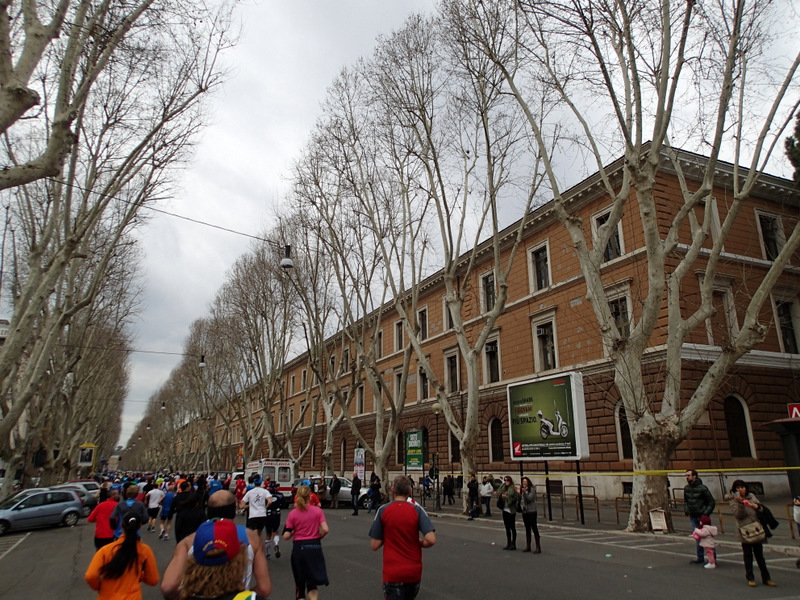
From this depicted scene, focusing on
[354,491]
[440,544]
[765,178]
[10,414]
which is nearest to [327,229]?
[354,491]

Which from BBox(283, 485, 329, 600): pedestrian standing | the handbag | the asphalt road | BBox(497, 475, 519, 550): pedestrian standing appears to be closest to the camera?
BBox(283, 485, 329, 600): pedestrian standing

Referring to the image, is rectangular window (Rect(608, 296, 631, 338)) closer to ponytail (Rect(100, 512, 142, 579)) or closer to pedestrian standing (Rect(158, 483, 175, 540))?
pedestrian standing (Rect(158, 483, 175, 540))

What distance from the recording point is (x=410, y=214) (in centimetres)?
2147

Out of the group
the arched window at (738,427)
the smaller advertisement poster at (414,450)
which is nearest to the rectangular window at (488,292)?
the smaller advertisement poster at (414,450)

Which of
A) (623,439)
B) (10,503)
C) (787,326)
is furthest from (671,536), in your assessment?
(10,503)

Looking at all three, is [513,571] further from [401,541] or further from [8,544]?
[8,544]

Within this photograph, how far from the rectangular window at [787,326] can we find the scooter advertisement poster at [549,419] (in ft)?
38.2

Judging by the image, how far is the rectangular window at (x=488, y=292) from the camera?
99.5 ft

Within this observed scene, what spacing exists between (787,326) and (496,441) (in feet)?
44.9

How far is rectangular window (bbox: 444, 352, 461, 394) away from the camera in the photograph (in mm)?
32031

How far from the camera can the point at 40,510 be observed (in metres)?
19.0

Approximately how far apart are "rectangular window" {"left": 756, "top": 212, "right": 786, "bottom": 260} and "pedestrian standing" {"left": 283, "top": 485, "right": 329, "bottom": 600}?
23.8 meters

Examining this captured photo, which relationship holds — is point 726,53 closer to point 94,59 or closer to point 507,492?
point 507,492

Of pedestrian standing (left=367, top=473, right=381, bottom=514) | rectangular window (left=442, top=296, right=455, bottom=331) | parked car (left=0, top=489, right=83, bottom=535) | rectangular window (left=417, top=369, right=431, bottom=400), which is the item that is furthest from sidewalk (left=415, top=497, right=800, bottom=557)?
parked car (left=0, top=489, right=83, bottom=535)
